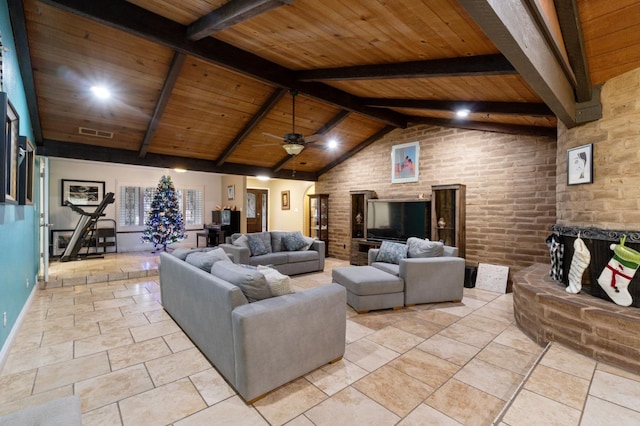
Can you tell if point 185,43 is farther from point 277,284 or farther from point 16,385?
point 16,385

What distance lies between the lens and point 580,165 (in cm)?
306

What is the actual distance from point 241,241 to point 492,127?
4838mm

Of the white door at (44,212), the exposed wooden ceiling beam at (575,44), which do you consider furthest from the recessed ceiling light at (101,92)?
the exposed wooden ceiling beam at (575,44)

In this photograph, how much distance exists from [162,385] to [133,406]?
248 mm

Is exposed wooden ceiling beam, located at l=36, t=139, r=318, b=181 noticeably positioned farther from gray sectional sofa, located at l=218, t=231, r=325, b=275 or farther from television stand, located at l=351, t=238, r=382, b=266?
television stand, located at l=351, t=238, r=382, b=266

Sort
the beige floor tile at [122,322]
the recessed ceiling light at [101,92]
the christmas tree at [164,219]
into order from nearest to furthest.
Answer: the beige floor tile at [122,322]
the recessed ceiling light at [101,92]
the christmas tree at [164,219]

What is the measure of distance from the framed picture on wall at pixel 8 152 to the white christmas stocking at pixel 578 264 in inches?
185

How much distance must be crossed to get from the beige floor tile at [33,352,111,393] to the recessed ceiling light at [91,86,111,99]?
3324mm

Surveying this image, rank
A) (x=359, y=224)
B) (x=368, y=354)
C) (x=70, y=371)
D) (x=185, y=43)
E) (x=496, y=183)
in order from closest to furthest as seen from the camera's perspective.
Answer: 1. (x=70, y=371)
2. (x=368, y=354)
3. (x=185, y=43)
4. (x=496, y=183)
5. (x=359, y=224)

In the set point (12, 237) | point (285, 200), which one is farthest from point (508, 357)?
point (285, 200)

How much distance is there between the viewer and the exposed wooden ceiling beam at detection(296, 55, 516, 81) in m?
2.73

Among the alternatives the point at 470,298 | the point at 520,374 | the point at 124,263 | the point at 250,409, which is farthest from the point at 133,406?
the point at 124,263

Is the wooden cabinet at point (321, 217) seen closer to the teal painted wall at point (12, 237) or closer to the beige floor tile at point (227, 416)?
the teal painted wall at point (12, 237)

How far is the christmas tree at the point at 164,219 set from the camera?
301 inches
